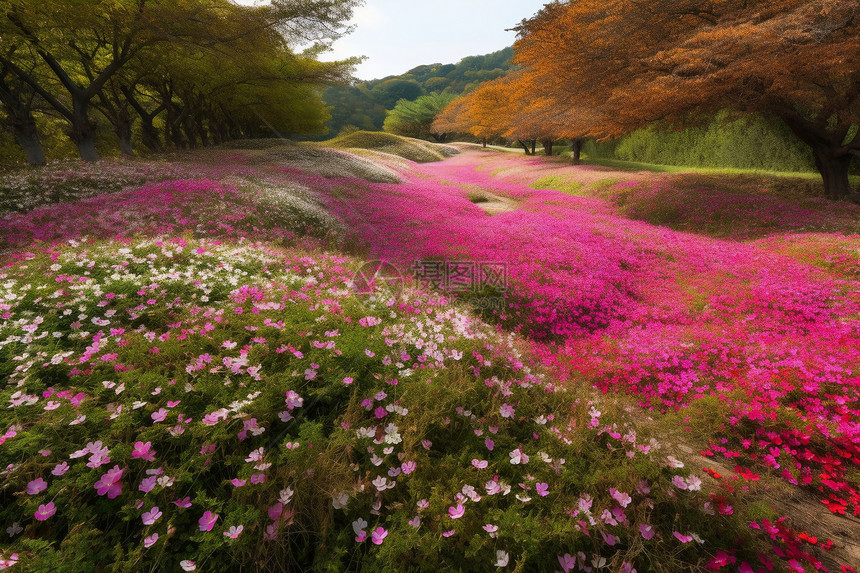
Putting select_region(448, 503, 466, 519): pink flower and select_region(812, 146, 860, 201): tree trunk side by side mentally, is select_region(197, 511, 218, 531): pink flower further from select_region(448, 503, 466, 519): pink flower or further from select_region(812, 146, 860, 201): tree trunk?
select_region(812, 146, 860, 201): tree trunk

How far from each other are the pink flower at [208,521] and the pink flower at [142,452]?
2.13ft

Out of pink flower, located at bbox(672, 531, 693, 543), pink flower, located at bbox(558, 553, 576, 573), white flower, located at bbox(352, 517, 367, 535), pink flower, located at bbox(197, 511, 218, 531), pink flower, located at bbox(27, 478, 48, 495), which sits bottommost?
pink flower, located at bbox(672, 531, 693, 543)

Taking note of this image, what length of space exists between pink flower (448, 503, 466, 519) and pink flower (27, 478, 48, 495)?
2.81 m

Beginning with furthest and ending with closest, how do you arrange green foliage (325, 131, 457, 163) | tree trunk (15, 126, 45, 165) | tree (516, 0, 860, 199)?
green foliage (325, 131, 457, 163) < tree trunk (15, 126, 45, 165) < tree (516, 0, 860, 199)

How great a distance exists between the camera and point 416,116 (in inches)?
3061

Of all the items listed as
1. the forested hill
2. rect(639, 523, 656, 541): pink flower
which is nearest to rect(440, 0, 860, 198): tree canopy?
rect(639, 523, 656, 541): pink flower

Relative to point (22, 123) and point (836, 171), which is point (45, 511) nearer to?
point (22, 123)

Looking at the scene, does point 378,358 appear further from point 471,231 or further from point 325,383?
point 471,231

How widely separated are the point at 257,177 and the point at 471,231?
10212 millimetres

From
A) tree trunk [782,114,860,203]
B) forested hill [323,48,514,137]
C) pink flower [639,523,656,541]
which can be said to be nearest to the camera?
pink flower [639,523,656,541]

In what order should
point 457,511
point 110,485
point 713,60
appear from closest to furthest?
point 110,485, point 457,511, point 713,60

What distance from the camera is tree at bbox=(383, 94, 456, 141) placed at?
3063 inches

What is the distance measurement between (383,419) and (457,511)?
1172 millimetres

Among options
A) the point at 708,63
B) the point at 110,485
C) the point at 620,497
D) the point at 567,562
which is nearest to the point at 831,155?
the point at 708,63
